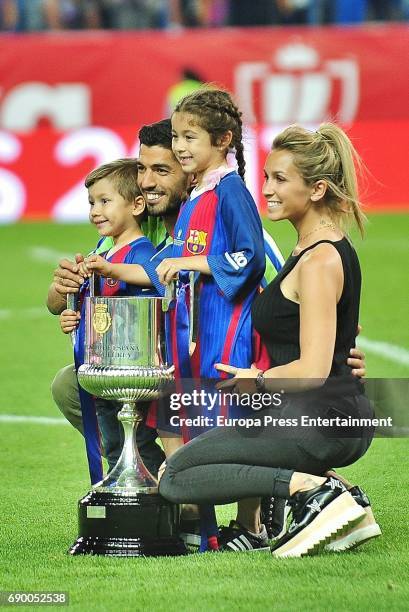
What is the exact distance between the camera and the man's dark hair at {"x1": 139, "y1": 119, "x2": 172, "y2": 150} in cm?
503

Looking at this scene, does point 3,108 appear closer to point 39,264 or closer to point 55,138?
point 55,138

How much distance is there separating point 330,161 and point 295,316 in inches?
20.3

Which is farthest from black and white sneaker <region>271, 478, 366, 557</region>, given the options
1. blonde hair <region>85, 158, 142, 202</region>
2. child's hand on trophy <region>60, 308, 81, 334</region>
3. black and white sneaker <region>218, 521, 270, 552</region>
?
blonde hair <region>85, 158, 142, 202</region>

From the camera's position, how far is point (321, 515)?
4.36 meters

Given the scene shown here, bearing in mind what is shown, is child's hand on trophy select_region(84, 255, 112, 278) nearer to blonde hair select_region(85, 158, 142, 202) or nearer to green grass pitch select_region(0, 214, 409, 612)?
blonde hair select_region(85, 158, 142, 202)

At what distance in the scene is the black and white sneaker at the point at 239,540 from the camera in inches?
186

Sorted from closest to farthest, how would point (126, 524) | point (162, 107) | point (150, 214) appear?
point (126, 524)
point (150, 214)
point (162, 107)

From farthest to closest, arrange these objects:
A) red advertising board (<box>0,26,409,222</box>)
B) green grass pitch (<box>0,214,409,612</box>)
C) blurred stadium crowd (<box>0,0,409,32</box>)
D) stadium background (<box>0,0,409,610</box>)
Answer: blurred stadium crowd (<box>0,0,409,32</box>) < red advertising board (<box>0,26,409,222</box>) < stadium background (<box>0,0,409,610</box>) < green grass pitch (<box>0,214,409,612</box>)

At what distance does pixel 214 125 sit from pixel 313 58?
42.0 ft

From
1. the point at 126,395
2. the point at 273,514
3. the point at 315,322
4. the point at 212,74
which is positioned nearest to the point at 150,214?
the point at 126,395

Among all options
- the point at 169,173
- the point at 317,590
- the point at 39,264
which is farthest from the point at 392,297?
the point at 317,590

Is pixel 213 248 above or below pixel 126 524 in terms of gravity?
above

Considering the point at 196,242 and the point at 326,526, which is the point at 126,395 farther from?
the point at 326,526

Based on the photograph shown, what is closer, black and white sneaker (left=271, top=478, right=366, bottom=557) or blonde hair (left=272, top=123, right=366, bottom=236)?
black and white sneaker (left=271, top=478, right=366, bottom=557)
